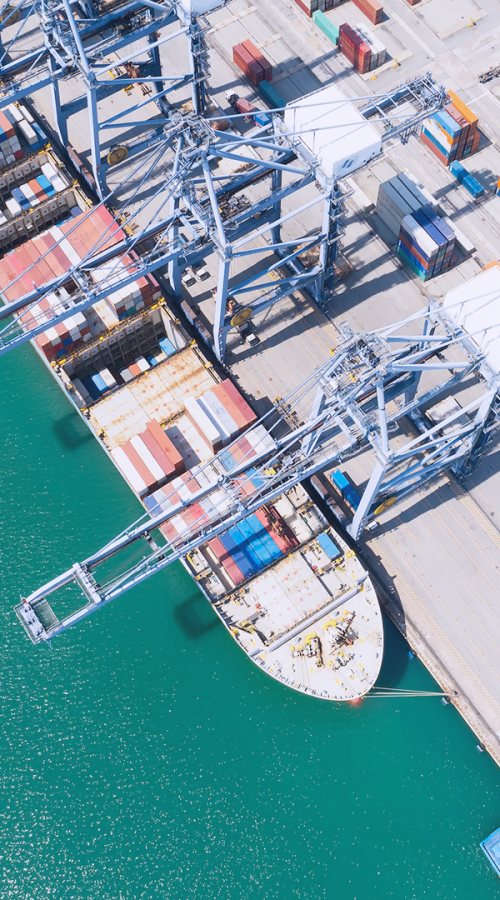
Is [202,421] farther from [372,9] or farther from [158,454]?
[372,9]

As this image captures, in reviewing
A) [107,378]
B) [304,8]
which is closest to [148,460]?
[107,378]

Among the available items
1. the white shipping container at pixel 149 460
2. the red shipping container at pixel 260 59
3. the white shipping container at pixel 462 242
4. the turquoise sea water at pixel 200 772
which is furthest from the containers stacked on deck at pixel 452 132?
the turquoise sea water at pixel 200 772

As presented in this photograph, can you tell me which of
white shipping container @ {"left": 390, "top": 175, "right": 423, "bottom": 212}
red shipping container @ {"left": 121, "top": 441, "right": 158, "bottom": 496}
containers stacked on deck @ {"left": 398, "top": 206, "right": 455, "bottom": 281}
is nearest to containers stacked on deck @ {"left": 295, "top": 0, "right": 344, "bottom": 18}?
white shipping container @ {"left": 390, "top": 175, "right": 423, "bottom": 212}

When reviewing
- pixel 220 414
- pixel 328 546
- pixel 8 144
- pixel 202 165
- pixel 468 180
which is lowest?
pixel 328 546

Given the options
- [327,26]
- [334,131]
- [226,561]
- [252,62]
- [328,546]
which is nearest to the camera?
[226,561]

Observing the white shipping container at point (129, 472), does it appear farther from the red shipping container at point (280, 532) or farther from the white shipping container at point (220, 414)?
the red shipping container at point (280, 532)

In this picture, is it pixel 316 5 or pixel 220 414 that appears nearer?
pixel 220 414

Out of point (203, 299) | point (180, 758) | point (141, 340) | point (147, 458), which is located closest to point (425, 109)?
point (203, 299)
